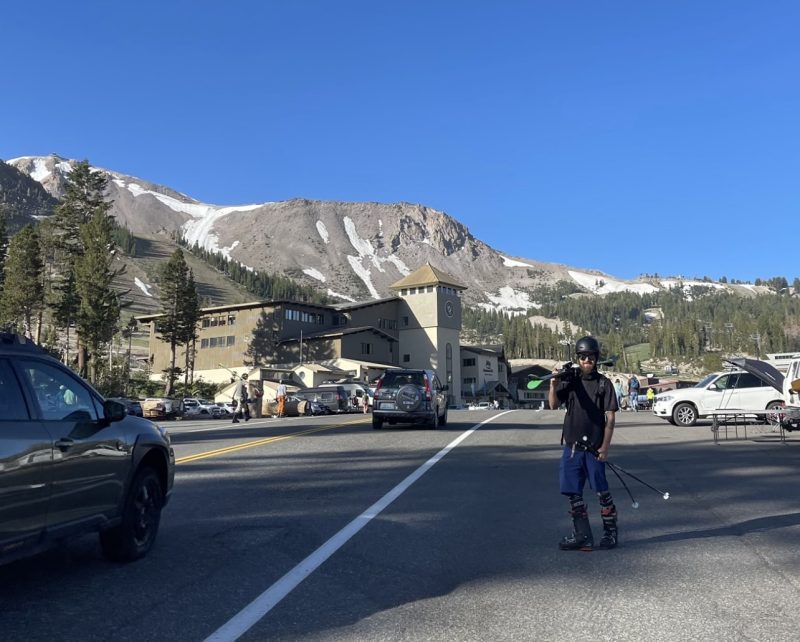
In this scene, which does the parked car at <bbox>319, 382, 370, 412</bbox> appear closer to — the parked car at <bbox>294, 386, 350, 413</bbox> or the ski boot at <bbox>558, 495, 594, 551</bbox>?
the parked car at <bbox>294, 386, 350, 413</bbox>

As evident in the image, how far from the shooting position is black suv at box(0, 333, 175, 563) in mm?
4512

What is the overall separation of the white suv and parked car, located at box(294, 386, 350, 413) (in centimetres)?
2254

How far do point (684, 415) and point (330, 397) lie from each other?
23614 mm

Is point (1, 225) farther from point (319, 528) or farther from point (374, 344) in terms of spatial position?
point (319, 528)

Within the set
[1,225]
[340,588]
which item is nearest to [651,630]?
[340,588]

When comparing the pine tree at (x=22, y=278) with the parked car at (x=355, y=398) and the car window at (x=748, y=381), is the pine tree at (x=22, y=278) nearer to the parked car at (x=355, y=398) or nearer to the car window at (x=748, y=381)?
the parked car at (x=355, y=398)

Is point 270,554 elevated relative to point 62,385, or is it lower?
lower

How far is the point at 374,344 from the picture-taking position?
3322 inches

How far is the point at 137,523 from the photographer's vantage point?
19.9 feet

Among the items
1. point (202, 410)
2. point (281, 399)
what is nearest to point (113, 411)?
point (281, 399)

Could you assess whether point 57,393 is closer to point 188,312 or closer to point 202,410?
point 202,410

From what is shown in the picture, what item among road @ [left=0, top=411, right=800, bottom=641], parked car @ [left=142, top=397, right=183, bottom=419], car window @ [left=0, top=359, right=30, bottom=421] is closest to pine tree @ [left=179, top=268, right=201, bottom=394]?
parked car @ [left=142, top=397, right=183, bottom=419]

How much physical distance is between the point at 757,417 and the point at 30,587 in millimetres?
23275

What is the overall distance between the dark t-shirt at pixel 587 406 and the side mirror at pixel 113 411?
377 cm
